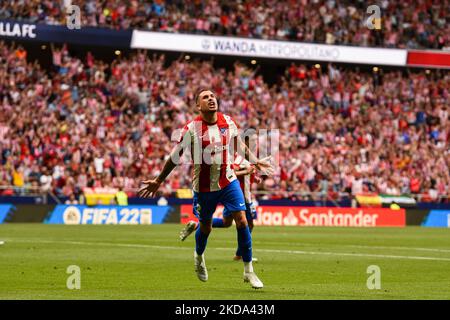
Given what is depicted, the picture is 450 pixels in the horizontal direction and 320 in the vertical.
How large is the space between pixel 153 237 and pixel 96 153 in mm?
12047

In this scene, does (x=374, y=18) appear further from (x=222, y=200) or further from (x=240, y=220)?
(x=240, y=220)

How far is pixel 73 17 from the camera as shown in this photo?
43.7 meters

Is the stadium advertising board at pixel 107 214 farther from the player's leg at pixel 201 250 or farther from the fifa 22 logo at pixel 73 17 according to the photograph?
the player's leg at pixel 201 250

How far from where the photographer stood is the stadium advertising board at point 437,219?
46094 millimetres

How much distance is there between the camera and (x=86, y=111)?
43.0 metres

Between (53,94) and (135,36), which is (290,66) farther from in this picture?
(53,94)

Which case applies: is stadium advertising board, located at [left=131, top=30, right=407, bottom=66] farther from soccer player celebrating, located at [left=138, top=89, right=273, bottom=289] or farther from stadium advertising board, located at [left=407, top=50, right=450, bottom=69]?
soccer player celebrating, located at [left=138, top=89, right=273, bottom=289]

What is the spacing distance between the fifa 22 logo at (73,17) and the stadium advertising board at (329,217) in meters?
9.86

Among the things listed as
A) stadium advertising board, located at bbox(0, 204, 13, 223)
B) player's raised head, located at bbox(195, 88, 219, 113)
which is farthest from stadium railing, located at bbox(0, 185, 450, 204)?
player's raised head, located at bbox(195, 88, 219, 113)

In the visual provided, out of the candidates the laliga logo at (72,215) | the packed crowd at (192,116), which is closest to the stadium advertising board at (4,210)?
the packed crowd at (192,116)

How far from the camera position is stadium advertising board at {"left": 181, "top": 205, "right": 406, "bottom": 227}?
142 ft

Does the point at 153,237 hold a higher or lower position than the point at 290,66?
lower
